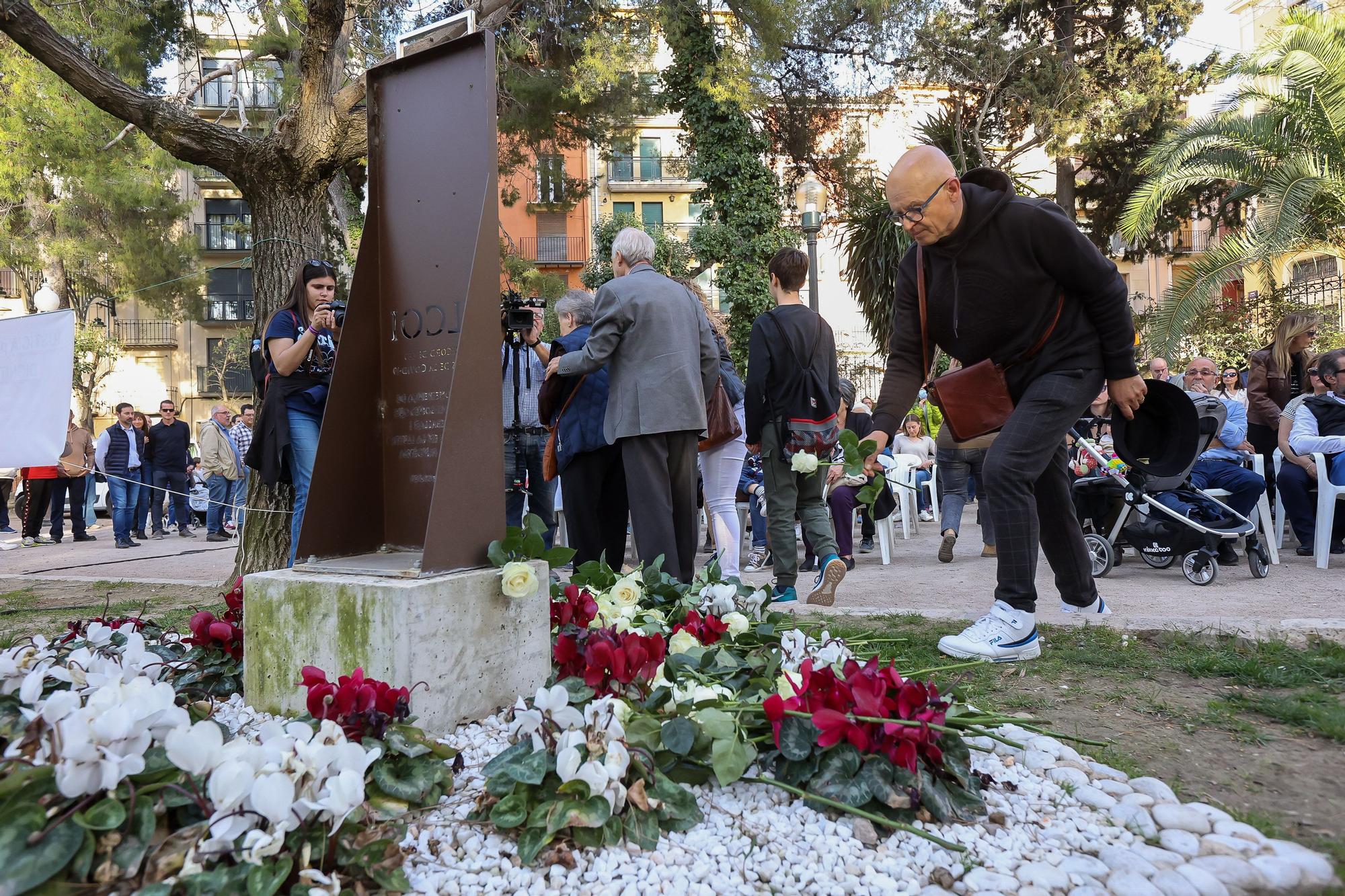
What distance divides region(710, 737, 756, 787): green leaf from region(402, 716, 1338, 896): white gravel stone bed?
10 centimetres

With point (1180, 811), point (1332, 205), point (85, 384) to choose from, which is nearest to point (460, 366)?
point (1180, 811)

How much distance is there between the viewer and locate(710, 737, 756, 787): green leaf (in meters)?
2.21

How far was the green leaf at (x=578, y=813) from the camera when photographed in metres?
1.99

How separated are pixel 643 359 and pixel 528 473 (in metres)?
2.75

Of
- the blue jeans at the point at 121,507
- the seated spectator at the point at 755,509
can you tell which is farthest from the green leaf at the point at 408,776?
the blue jeans at the point at 121,507

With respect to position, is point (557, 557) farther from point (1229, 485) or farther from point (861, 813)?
point (1229, 485)

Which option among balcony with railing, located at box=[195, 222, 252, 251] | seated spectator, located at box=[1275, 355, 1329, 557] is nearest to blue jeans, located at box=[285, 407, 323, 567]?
seated spectator, located at box=[1275, 355, 1329, 557]

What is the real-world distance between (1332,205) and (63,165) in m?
25.3

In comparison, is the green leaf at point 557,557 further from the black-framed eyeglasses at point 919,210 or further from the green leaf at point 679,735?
the black-framed eyeglasses at point 919,210

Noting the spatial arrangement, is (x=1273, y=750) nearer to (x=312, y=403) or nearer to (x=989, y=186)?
(x=989, y=186)

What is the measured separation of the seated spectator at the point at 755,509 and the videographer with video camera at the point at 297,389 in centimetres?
417

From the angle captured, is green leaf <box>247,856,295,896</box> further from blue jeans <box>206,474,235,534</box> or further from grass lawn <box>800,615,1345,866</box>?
blue jeans <box>206,474,235,534</box>

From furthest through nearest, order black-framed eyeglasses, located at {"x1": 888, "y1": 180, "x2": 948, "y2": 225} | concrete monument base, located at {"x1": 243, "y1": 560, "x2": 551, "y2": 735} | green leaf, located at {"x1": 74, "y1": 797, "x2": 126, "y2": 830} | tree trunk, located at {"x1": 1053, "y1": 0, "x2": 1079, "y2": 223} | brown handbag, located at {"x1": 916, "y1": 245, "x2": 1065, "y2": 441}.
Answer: tree trunk, located at {"x1": 1053, "y1": 0, "x2": 1079, "y2": 223}, brown handbag, located at {"x1": 916, "y1": 245, "x2": 1065, "y2": 441}, black-framed eyeglasses, located at {"x1": 888, "y1": 180, "x2": 948, "y2": 225}, concrete monument base, located at {"x1": 243, "y1": 560, "x2": 551, "y2": 735}, green leaf, located at {"x1": 74, "y1": 797, "x2": 126, "y2": 830}

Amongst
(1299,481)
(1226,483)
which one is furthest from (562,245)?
(1226,483)
